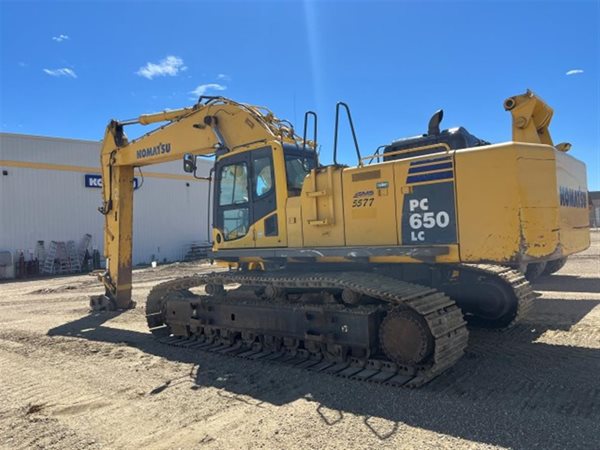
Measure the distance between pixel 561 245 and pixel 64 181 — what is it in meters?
24.5

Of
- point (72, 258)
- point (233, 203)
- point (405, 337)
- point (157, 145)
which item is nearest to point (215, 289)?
point (233, 203)

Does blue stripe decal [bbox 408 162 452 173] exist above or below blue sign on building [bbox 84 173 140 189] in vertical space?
below

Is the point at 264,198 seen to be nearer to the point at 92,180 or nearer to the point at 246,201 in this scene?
the point at 246,201

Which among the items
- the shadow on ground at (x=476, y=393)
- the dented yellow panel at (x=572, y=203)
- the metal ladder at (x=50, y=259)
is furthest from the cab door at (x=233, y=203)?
the metal ladder at (x=50, y=259)

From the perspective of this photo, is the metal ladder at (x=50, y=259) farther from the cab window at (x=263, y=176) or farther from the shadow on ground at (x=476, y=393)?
the cab window at (x=263, y=176)

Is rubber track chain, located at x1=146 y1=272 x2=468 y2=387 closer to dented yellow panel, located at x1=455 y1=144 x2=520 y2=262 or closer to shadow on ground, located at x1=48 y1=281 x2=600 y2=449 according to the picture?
shadow on ground, located at x1=48 y1=281 x2=600 y2=449

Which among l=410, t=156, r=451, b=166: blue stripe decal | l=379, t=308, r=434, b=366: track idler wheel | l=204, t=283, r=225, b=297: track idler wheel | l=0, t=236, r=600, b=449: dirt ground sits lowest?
l=0, t=236, r=600, b=449: dirt ground

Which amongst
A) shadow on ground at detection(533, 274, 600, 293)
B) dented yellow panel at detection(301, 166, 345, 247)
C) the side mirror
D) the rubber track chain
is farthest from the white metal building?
the rubber track chain

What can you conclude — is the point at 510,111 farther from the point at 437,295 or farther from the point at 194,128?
the point at 194,128

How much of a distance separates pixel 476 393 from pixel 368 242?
7.15 feet

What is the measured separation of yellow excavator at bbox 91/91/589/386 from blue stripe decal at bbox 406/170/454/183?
0.01m

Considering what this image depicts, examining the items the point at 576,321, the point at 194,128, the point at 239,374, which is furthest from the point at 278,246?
the point at 576,321

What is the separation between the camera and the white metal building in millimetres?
23016

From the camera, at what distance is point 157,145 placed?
980cm
